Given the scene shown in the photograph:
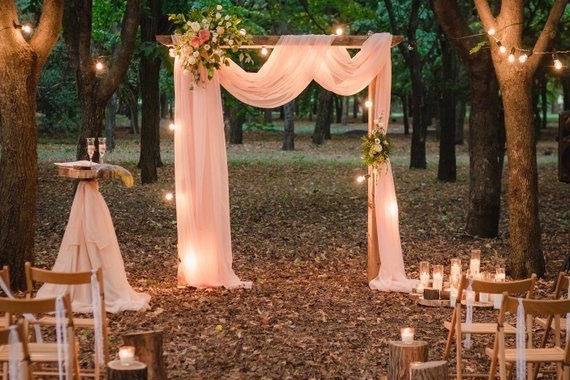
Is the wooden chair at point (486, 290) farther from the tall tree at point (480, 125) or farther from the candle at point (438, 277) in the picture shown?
the tall tree at point (480, 125)

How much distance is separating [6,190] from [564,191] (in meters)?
15.8

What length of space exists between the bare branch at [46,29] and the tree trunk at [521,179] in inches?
232

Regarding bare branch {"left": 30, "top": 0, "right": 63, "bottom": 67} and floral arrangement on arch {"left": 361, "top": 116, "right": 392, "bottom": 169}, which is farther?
floral arrangement on arch {"left": 361, "top": 116, "right": 392, "bottom": 169}

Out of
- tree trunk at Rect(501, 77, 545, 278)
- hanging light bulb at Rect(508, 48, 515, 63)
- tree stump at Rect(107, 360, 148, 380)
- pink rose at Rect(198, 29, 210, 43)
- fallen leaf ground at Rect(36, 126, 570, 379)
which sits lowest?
fallen leaf ground at Rect(36, 126, 570, 379)

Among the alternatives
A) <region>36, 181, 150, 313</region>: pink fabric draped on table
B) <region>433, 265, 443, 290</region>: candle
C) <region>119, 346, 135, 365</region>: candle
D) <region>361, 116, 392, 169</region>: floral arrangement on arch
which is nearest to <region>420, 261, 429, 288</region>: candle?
<region>433, 265, 443, 290</region>: candle

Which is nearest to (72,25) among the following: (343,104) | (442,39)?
(442,39)

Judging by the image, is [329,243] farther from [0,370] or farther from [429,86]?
[429,86]

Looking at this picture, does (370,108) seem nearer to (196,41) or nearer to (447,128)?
(196,41)

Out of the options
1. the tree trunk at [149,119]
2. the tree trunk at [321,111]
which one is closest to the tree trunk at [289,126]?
the tree trunk at [321,111]

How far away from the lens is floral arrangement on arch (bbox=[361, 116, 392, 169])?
11.6m

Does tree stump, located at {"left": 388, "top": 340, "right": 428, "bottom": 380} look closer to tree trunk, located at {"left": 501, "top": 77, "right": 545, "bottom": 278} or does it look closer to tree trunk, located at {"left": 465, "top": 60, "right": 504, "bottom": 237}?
tree trunk, located at {"left": 501, "top": 77, "right": 545, "bottom": 278}

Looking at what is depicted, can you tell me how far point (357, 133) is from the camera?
1986 inches

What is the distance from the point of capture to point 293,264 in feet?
43.0

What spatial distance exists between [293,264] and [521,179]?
3.54 meters
